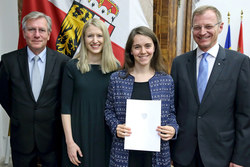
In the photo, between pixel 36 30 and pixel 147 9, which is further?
pixel 147 9

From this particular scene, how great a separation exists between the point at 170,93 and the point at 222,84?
35 cm

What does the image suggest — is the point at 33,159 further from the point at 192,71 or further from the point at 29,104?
the point at 192,71

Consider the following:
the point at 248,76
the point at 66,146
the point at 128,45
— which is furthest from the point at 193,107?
the point at 66,146

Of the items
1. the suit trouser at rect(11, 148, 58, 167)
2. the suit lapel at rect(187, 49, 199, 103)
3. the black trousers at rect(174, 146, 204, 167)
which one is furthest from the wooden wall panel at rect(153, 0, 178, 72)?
the suit trouser at rect(11, 148, 58, 167)

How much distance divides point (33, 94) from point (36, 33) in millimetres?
502

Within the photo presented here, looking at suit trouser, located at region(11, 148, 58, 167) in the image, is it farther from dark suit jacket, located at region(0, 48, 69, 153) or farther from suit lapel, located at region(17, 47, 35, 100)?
suit lapel, located at region(17, 47, 35, 100)

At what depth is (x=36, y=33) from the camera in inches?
69.8

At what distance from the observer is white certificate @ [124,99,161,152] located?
1.38 m

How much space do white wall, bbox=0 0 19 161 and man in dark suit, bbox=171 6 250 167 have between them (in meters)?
2.75

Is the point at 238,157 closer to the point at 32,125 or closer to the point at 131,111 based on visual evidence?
the point at 131,111

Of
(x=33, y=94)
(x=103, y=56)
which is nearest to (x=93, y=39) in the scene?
(x=103, y=56)

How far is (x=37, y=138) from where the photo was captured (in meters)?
1.76

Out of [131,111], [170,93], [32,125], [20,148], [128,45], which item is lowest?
[20,148]

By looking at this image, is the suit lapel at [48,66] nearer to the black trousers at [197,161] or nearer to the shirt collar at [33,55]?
the shirt collar at [33,55]
